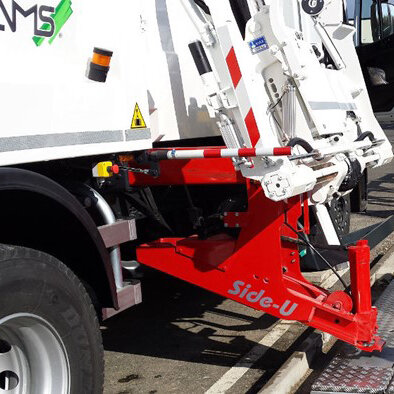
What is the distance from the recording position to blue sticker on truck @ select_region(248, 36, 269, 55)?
4.18 metres

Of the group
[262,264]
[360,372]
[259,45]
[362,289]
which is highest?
[259,45]

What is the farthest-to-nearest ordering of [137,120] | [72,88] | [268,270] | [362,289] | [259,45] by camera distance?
[259,45] → [268,270] → [362,289] → [137,120] → [72,88]

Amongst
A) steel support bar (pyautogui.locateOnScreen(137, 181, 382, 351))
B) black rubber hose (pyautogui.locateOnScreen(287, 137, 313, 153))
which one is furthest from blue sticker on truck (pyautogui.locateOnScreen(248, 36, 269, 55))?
steel support bar (pyautogui.locateOnScreen(137, 181, 382, 351))

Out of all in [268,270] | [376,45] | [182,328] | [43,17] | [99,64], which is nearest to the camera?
[43,17]

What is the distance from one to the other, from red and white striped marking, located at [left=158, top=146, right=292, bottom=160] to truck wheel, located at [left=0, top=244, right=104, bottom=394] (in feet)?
3.34

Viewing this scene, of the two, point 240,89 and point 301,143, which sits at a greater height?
point 240,89

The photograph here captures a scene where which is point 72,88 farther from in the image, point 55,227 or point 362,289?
point 362,289

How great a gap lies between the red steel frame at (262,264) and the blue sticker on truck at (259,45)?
694 millimetres

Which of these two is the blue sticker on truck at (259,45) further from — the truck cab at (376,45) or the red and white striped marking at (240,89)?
the truck cab at (376,45)

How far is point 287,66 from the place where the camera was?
4199 millimetres

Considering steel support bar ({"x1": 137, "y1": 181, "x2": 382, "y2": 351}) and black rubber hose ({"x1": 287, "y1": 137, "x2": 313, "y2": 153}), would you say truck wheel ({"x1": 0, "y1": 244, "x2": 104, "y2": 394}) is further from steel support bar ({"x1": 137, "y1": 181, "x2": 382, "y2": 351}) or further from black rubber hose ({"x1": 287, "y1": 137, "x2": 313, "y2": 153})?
black rubber hose ({"x1": 287, "y1": 137, "x2": 313, "y2": 153})

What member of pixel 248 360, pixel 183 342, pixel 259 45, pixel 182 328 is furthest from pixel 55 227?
pixel 182 328

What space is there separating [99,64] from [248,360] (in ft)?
7.12

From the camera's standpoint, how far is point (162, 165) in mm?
4082
